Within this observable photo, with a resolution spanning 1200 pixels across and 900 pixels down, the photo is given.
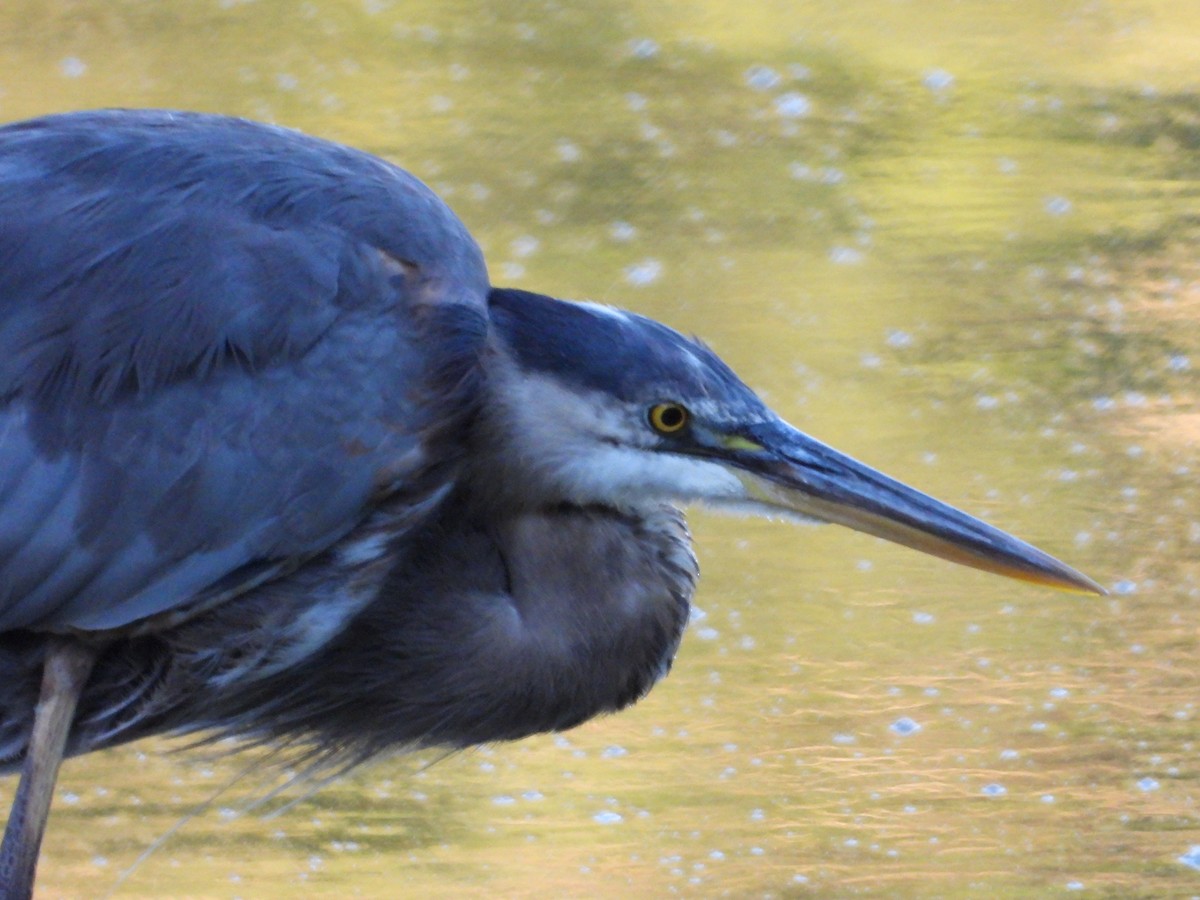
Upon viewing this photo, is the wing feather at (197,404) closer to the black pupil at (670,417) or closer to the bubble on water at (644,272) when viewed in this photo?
the black pupil at (670,417)

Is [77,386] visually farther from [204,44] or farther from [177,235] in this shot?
[204,44]

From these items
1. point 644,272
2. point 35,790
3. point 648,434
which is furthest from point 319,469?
point 644,272

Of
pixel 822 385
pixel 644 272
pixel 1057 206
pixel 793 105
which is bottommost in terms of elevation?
pixel 822 385

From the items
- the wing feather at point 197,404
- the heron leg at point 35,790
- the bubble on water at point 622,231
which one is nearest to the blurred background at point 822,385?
the bubble on water at point 622,231

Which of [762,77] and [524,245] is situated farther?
[762,77]

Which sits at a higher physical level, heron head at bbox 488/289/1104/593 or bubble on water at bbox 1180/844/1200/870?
heron head at bbox 488/289/1104/593

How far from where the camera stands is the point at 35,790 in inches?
110

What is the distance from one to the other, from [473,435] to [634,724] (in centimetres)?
105

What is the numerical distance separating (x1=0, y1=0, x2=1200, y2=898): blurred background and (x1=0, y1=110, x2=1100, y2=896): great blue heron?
0.38 meters

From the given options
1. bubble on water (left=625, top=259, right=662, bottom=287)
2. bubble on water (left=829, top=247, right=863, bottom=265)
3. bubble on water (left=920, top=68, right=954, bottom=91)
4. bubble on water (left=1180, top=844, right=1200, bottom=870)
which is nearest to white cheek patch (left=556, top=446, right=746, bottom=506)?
bubble on water (left=1180, top=844, right=1200, bottom=870)

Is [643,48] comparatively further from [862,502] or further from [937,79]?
[862,502]

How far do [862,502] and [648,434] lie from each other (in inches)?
12.8

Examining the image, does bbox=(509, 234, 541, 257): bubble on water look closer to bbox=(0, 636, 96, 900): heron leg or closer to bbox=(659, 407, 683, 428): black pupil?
bbox=(659, 407, 683, 428): black pupil

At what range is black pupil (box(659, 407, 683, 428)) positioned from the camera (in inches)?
115
